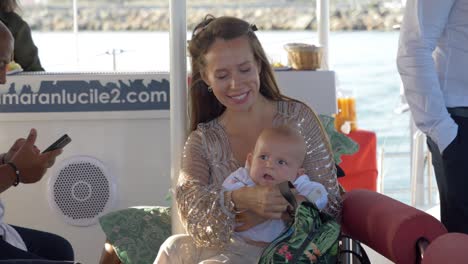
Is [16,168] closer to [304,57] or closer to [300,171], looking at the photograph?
[300,171]

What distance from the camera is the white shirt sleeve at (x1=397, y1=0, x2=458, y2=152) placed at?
3.08m

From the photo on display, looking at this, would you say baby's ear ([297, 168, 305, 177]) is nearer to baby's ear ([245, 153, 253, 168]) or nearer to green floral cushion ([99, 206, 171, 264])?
baby's ear ([245, 153, 253, 168])

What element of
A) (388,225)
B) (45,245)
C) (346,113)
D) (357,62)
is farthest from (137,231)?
(357,62)

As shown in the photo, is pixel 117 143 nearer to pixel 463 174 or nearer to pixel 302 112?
pixel 302 112

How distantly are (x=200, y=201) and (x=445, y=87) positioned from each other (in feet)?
2.73

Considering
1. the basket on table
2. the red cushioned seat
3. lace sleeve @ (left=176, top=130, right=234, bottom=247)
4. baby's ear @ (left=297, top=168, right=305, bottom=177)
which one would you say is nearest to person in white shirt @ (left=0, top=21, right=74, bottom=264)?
lace sleeve @ (left=176, top=130, right=234, bottom=247)

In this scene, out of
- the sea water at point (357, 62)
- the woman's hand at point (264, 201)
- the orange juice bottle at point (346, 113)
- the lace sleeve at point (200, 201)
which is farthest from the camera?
the sea water at point (357, 62)

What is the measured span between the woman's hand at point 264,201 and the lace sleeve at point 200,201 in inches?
2.6

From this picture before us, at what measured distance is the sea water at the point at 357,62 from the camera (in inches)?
501

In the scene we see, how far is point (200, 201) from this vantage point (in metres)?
2.95

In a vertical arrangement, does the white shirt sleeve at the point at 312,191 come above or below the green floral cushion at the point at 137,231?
above

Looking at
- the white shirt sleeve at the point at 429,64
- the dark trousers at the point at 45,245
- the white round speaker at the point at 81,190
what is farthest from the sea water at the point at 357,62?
the dark trousers at the point at 45,245

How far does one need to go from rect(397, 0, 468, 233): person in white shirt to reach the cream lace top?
0.33 meters

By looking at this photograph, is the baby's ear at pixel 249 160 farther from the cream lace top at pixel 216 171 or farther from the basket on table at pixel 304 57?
the basket on table at pixel 304 57
